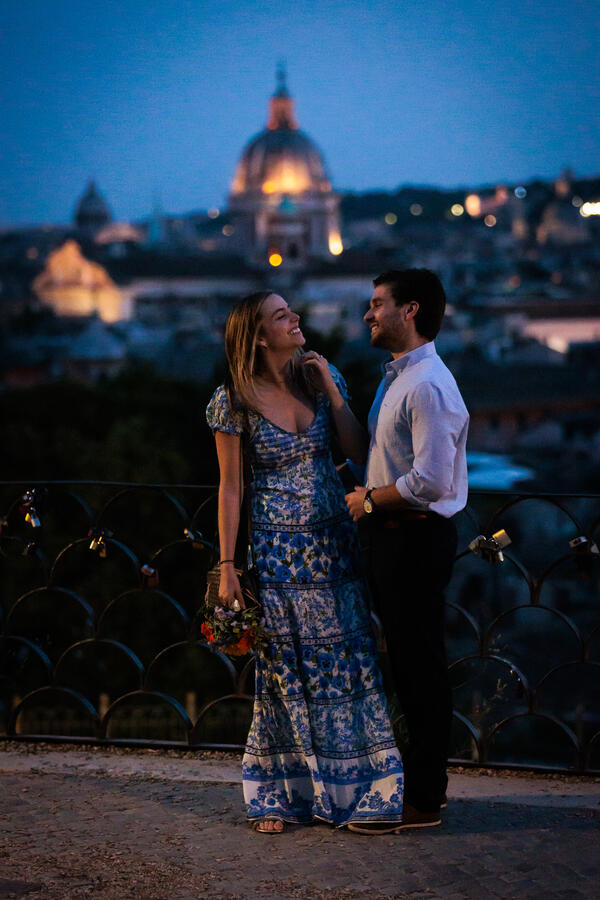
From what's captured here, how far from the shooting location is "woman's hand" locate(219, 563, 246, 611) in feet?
10.2

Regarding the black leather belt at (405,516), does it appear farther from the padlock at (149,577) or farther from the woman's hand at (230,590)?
the padlock at (149,577)

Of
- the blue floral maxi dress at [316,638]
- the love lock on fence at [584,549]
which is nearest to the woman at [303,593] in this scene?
the blue floral maxi dress at [316,638]

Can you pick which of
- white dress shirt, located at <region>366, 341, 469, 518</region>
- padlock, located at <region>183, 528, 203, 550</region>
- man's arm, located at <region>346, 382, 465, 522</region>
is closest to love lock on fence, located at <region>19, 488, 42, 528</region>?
padlock, located at <region>183, 528, 203, 550</region>

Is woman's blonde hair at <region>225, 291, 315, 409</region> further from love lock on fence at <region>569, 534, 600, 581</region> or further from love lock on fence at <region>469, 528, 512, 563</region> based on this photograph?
love lock on fence at <region>569, 534, 600, 581</region>

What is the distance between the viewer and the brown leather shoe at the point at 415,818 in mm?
3121

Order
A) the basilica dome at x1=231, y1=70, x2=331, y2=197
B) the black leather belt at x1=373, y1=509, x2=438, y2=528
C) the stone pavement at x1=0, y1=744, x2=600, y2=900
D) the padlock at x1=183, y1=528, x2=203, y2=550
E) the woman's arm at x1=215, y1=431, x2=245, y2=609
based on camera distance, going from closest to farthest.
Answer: the stone pavement at x1=0, y1=744, x2=600, y2=900 → the black leather belt at x1=373, y1=509, x2=438, y2=528 → the woman's arm at x1=215, y1=431, x2=245, y2=609 → the padlock at x1=183, y1=528, x2=203, y2=550 → the basilica dome at x1=231, y1=70, x2=331, y2=197

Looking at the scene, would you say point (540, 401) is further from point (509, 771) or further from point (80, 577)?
point (509, 771)

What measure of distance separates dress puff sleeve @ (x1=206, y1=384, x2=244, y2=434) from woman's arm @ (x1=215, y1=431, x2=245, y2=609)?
1 centimetres

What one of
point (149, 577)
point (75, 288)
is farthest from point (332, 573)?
point (75, 288)

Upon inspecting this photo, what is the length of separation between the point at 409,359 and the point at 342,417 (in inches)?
8.4

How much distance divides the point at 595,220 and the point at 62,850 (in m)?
146

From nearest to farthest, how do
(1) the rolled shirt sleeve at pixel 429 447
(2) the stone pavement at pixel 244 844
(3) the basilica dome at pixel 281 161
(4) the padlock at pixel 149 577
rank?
(2) the stone pavement at pixel 244 844 < (1) the rolled shirt sleeve at pixel 429 447 < (4) the padlock at pixel 149 577 < (3) the basilica dome at pixel 281 161

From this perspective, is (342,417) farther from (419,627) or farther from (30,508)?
(30,508)

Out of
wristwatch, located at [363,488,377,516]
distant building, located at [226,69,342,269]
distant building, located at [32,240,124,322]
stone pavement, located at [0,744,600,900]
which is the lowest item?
stone pavement, located at [0,744,600,900]
